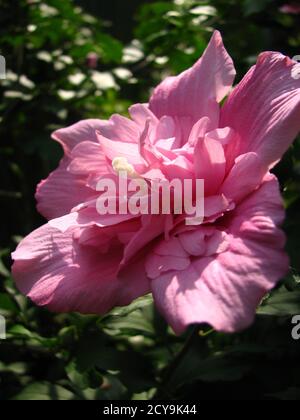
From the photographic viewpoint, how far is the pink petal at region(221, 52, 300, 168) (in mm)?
589

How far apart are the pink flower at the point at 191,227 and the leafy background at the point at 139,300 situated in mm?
115

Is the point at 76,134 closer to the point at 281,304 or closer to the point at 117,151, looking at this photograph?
the point at 117,151

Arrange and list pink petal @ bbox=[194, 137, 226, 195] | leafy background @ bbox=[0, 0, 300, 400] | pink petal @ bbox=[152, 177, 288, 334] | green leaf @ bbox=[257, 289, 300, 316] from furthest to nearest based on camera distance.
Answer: leafy background @ bbox=[0, 0, 300, 400] → green leaf @ bbox=[257, 289, 300, 316] → pink petal @ bbox=[194, 137, 226, 195] → pink petal @ bbox=[152, 177, 288, 334]

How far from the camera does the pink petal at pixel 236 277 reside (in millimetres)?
511

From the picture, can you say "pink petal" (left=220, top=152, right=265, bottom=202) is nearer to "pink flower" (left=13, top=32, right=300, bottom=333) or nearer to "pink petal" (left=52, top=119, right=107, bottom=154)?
"pink flower" (left=13, top=32, right=300, bottom=333)

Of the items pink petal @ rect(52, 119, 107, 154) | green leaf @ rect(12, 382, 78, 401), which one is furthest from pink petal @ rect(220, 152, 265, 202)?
green leaf @ rect(12, 382, 78, 401)

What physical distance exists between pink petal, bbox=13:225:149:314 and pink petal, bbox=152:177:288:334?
6 centimetres

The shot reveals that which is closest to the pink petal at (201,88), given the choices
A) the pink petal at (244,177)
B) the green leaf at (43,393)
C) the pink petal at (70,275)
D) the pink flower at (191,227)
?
the pink flower at (191,227)

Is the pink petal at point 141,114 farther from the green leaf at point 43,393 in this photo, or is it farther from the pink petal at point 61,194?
the green leaf at point 43,393

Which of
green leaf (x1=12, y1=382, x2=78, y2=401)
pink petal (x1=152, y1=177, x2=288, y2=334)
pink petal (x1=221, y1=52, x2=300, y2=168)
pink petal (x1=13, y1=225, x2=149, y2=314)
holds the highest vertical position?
pink petal (x1=221, y1=52, x2=300, y2=168)

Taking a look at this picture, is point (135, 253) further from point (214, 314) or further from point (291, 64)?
point (291, 64)

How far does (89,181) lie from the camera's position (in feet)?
2.33

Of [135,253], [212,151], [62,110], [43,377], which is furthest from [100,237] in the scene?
[62,110]
